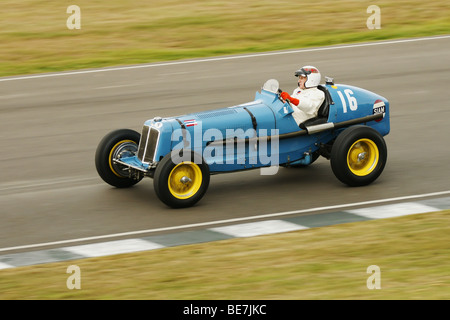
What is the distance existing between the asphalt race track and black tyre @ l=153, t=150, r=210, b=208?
18cm

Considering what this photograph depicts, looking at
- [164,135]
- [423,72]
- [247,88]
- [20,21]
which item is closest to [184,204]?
[164,135]

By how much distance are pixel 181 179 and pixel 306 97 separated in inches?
79.1

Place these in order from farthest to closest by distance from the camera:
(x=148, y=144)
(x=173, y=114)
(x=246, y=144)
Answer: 1. (x=173, y=114)
2. (x=246, y=144)
3. (x=148, y=144)

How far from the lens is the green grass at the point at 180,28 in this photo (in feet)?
66.8

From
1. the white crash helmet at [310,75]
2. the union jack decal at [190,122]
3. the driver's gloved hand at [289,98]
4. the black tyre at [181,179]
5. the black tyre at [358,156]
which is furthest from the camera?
the white crash helmet at [310,75]

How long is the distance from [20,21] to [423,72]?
10.6 metres

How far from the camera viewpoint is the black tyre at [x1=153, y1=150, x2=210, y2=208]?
1038 centimetres

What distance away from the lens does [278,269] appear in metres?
8.64

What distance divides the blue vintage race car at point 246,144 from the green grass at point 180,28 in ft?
28.8
